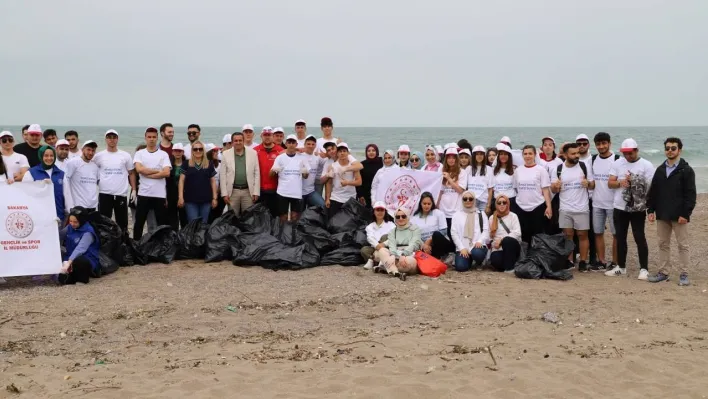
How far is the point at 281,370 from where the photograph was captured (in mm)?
4625

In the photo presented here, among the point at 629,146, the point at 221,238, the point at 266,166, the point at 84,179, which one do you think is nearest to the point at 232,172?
the point at 266,166

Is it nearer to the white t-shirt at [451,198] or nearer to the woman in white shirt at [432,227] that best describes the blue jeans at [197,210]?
the woman in white shirt at [432,227]

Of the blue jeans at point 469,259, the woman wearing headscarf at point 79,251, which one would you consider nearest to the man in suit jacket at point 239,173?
the woman wearing headscarf at point 79,251

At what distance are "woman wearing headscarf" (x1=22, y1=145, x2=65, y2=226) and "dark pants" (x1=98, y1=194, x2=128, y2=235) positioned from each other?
615mm

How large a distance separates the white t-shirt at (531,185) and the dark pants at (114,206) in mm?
4844

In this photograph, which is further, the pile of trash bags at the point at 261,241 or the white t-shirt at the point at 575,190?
the pile of trash bags at the point at 261,241

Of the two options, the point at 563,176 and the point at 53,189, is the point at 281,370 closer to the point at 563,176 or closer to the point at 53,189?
the point at 53,189

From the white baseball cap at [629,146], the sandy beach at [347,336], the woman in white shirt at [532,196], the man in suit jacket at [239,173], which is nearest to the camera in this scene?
the sandy beach at [347,336]

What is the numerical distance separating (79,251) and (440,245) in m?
4.12

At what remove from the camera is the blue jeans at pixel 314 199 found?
9.01 m

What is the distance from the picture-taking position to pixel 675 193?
23.6 ft

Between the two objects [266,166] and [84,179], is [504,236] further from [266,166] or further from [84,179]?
[84,179]

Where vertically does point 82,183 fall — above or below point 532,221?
above

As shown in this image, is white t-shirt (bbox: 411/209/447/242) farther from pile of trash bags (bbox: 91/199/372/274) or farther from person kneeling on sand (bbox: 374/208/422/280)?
pile of trash bags (bbox: 91/199/372/274)
